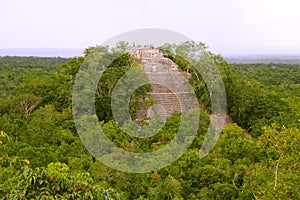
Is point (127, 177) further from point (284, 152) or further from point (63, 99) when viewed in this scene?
point (63, 99)

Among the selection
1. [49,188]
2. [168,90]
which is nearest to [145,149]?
[168,90]

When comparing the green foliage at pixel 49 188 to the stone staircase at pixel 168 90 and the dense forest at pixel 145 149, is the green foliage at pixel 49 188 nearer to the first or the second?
the dense forest at pixel 145 149

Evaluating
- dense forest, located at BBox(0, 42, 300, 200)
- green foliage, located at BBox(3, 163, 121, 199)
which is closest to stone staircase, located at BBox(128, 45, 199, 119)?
dense forest, located at BBox(0, 42, 300, 200)

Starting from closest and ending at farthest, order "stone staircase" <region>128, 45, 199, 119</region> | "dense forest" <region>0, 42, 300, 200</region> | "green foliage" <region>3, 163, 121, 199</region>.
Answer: "green foliage" <region>3, 163, 121, 199</region> < "dense forest" <region>0, 42, 300, 200</region> < "stone staircase" <region>128, 45, 199, 119</region>

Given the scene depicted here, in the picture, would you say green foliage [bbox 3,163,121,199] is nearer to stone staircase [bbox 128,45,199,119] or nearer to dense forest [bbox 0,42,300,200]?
dense forest [bbox 0,42,300,200]

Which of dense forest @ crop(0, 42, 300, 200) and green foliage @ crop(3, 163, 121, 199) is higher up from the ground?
green foliage @ crop(3, 163, 121, 199)

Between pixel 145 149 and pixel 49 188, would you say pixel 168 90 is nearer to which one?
pixel 145 149

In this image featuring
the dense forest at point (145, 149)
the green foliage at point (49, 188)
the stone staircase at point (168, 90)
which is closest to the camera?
the green foliage at point (49, 188)

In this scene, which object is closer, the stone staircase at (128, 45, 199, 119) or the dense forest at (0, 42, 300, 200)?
the dense forest at (0, 42, 300, 200)

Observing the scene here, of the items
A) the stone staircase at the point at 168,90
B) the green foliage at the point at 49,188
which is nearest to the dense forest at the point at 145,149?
the green foliage at the point at 49,188
